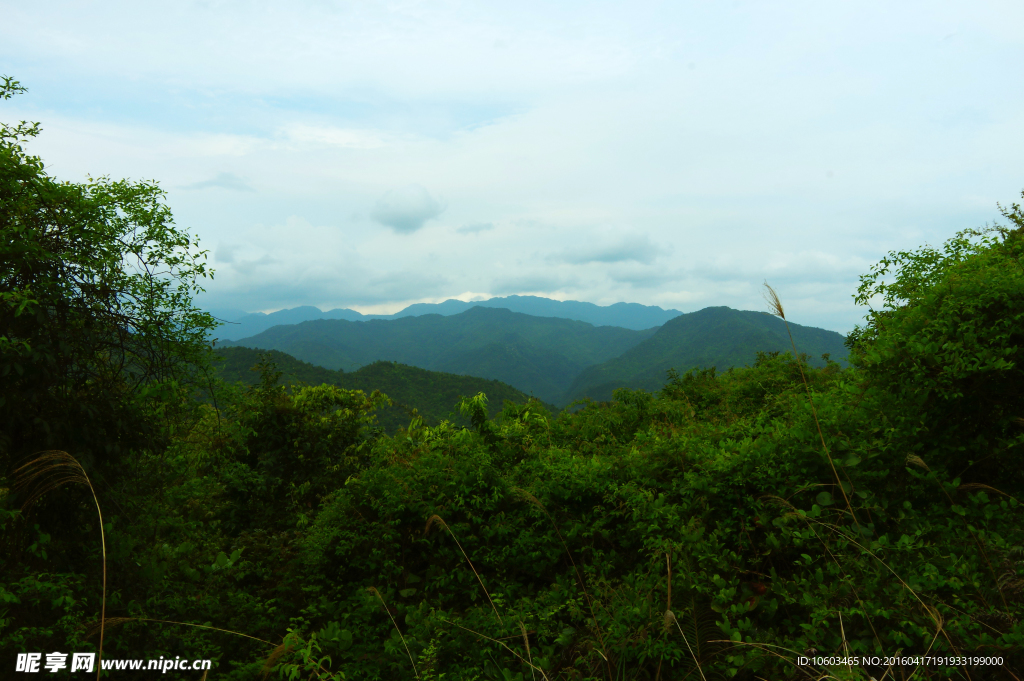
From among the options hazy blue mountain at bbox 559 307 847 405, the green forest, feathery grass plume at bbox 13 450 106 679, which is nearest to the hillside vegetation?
the green forest

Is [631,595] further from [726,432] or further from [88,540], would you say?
[88,540]

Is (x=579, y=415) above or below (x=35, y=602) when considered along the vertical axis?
above

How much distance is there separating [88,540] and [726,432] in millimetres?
6443

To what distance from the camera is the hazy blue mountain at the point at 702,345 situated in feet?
385

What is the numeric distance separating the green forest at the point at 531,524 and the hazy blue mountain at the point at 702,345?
103 meters

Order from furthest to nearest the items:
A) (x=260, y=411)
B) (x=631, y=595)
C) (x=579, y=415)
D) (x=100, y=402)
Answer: (x=579, y=415), (x=260, y=411), (x=100, y=402), (x=631, y=595)

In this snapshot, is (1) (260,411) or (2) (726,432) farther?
(1) (260,411)

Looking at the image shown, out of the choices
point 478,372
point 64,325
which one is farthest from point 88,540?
point 478,372

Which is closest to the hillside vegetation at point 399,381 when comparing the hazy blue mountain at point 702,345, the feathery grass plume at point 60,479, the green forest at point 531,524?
the green forest at point 531,524

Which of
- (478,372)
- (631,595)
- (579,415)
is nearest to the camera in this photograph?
(631,595)

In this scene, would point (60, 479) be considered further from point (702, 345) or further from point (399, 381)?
point (702, 345)

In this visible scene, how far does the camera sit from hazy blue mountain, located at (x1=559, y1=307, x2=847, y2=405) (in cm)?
11744

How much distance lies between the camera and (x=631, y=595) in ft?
12.7

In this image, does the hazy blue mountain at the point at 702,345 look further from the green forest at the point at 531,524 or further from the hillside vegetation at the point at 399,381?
the green forest at the point at 531,524
